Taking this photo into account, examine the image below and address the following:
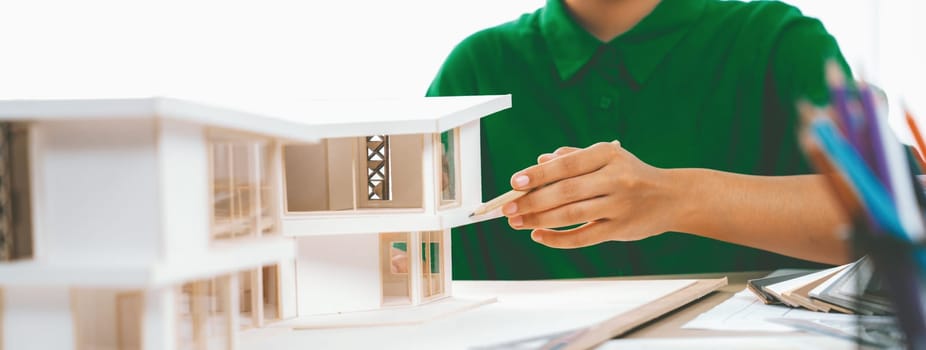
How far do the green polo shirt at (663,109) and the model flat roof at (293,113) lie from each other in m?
A: 0.66

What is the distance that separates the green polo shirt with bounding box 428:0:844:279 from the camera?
2.31m

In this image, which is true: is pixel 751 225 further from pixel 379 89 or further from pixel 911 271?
pixel 379 89

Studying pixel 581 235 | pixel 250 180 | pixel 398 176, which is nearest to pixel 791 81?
pixel 581 235

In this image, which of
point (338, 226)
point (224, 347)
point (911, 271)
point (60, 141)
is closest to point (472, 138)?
point (338, 226)

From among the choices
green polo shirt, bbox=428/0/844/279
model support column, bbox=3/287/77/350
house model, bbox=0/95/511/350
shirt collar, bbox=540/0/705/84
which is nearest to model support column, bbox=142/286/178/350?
house model, bbox=0/95/511/350

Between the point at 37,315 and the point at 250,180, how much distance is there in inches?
11.2

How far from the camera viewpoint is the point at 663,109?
7.69 ft

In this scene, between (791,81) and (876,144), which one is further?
(791,81)

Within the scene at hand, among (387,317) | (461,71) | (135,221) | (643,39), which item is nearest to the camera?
(135,221)

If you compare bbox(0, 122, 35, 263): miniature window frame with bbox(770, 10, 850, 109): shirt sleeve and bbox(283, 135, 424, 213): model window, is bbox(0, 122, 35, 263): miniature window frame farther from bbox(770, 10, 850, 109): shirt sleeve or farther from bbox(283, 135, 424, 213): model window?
bbox(770, 10, 850, 109): shirt sleeve

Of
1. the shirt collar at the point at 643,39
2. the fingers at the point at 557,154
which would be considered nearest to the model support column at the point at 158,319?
the fingers at the point at 557,154

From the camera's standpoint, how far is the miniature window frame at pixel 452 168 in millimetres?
1557

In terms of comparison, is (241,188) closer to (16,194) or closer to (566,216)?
(16,194)

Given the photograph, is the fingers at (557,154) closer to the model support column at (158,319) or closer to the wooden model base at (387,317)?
the wooden model base at (387,317)
